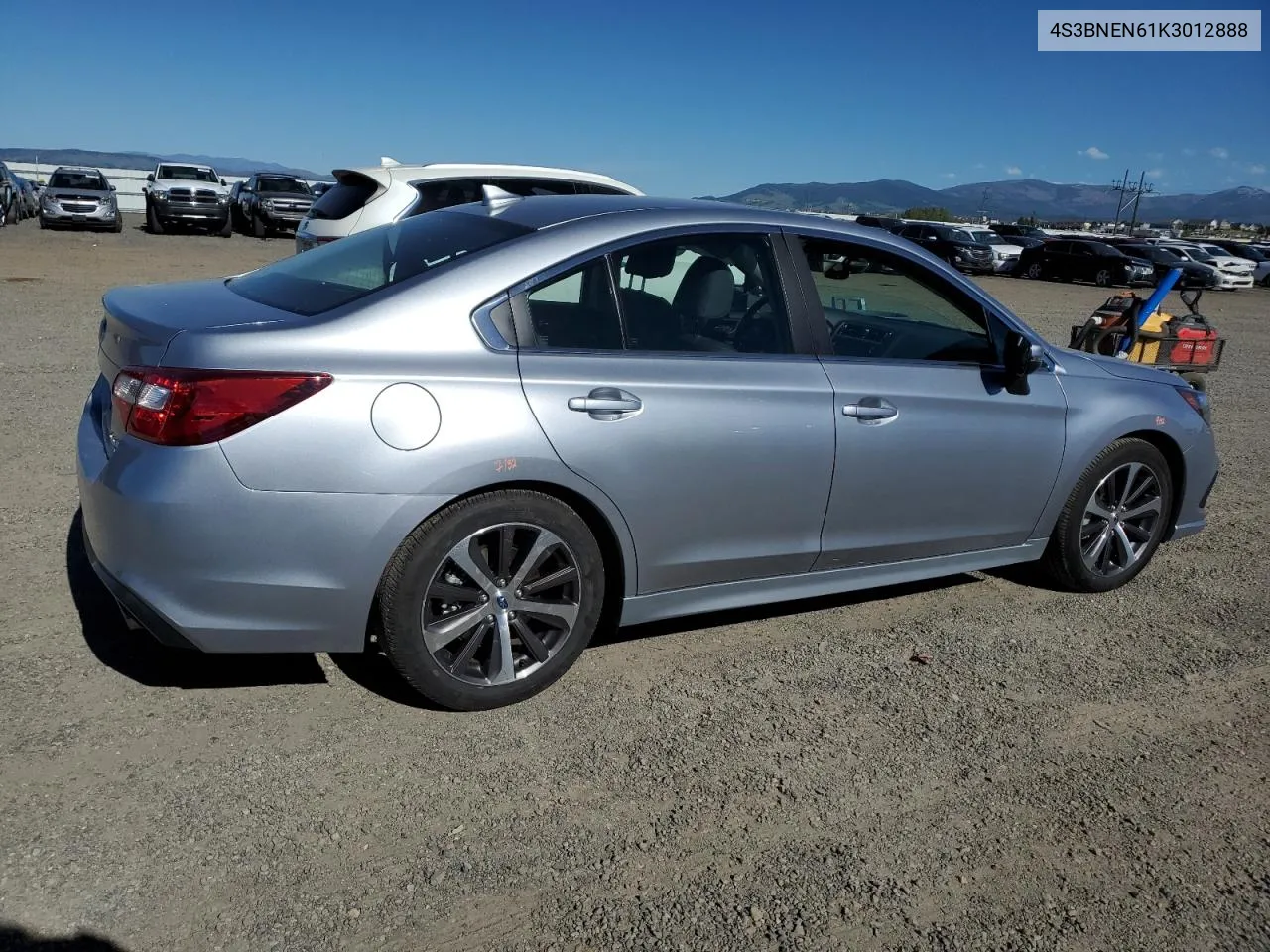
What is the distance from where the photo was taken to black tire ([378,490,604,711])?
3.38 metres

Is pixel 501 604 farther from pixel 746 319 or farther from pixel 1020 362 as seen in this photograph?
pixel 1020 362

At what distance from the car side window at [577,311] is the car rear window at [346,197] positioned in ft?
21.1

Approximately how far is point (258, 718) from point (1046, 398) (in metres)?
3.32

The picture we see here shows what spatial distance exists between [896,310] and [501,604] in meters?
2.19

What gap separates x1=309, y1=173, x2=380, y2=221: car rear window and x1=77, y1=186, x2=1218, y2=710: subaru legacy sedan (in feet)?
→ 18.7

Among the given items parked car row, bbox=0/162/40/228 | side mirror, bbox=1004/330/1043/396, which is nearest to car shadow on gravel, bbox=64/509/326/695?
side mirror, bbox=1004/330/1043/396

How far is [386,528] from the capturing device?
330cm

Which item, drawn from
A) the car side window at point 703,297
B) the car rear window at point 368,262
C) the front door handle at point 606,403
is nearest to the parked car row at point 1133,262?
the car side window at point 703,297

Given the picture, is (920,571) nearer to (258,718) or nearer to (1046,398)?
(1046,398)

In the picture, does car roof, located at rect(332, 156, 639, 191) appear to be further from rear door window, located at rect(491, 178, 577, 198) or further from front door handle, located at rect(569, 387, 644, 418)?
front door handle, located at rect(569, 387, 644, 418)

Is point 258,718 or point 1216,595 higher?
point 258,718

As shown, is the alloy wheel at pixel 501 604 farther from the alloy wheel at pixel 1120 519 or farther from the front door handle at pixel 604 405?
the alloy wheel at pixel 1120 519

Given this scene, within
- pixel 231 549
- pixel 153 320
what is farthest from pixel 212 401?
pixel 153 320

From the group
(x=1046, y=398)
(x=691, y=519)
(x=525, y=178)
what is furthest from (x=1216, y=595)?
(x=525, y=178)
